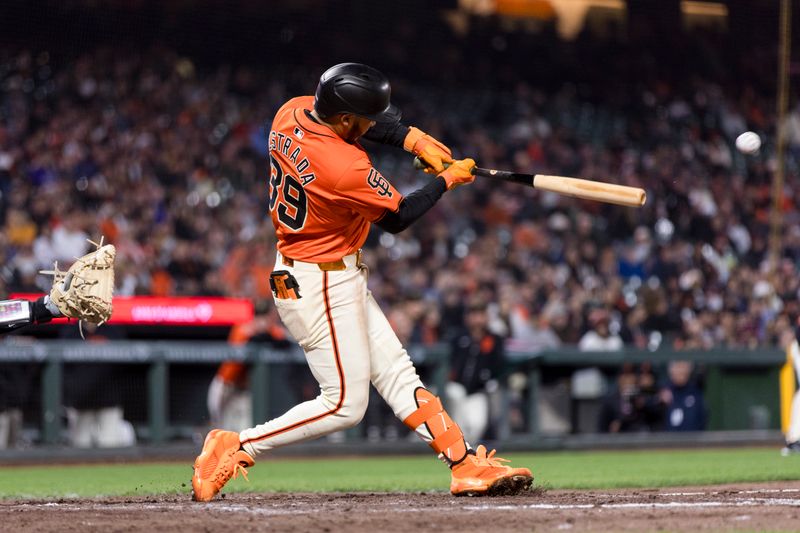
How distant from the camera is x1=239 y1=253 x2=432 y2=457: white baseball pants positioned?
5.02 m

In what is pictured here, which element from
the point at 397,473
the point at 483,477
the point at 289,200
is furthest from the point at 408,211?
the point at 397,473

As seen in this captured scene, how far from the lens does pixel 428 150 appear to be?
5250 millimetres

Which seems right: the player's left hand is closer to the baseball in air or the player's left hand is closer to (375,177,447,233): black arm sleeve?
(375,177,447,233): black arm sleeve

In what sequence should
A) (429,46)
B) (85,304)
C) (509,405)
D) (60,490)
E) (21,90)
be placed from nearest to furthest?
(85,304), (60,490), (509,405), (21,90), (429,46)

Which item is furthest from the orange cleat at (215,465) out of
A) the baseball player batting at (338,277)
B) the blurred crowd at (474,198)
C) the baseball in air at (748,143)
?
the blurred crowd at (474,198)

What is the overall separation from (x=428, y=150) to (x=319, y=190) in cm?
60

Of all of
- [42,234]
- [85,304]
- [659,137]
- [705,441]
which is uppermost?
[659,137]

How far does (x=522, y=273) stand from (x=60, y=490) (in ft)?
28.6

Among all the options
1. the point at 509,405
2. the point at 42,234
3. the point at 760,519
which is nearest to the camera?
the point at 760,519

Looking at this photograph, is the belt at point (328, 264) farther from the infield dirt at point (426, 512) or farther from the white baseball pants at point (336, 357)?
the infield dirt at point (426, 512)

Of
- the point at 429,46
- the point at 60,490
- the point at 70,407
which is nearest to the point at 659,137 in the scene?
Answer: the point at 429,46

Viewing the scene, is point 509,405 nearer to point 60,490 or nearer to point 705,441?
point 705,441

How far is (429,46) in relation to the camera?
1758 cm

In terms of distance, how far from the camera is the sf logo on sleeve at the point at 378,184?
4844mm
